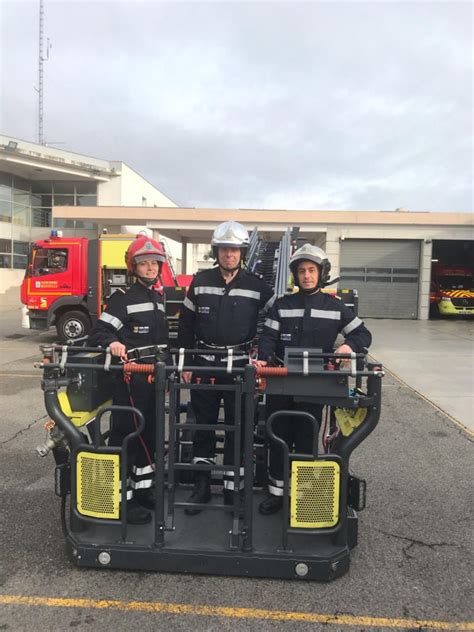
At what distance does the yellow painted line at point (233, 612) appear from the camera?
2369 mm

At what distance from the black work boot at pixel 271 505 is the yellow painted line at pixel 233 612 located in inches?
29.4

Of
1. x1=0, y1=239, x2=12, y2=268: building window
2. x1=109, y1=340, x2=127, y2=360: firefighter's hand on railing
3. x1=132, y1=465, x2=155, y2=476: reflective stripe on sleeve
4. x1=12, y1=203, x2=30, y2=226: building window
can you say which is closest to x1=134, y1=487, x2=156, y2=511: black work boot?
x1=132, y1=465, x2=155, y2=476: reflective stripe on sleeve

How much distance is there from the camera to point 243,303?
3.28 metres

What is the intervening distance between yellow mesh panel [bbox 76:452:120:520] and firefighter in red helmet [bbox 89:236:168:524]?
234 mm

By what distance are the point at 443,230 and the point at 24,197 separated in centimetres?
2204

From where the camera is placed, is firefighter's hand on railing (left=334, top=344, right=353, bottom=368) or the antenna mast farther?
the antenna mast

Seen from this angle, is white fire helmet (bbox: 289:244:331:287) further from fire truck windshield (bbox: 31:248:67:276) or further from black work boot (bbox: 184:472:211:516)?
fire truck windshield (bbox: 31:248:67:276)

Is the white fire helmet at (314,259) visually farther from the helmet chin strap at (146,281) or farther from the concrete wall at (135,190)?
the concrete wall at (135,190)

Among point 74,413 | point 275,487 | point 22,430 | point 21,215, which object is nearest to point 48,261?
point 22,430

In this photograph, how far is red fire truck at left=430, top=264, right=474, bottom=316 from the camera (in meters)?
20.6

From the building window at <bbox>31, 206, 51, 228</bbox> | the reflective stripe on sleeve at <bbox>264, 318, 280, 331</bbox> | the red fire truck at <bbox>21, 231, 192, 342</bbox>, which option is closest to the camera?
the reflective stripe on sleeve at <bbox>264, 318, 280, 331</bbox>

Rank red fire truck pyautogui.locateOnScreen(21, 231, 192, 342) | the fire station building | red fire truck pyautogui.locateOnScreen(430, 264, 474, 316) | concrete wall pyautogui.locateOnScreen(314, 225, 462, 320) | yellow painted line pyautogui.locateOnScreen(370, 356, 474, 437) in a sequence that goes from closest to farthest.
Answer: yellow painted line pyautogui.locateOnScreen(370, 356, 474, 437)
red fire truck pyautogui.locateOnScreen(21, 231, 192, 342)
the fire station building
concrete wall pyautogui.locateOnScreen(314, 225, 462, 320)
red fire truck pyautogui.locateOnScreen(430, 264, 474, 316)

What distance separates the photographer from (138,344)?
126 inches

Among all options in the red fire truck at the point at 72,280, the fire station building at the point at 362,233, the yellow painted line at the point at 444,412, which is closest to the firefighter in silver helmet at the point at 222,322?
the yellow painted line at the point at 444,412
